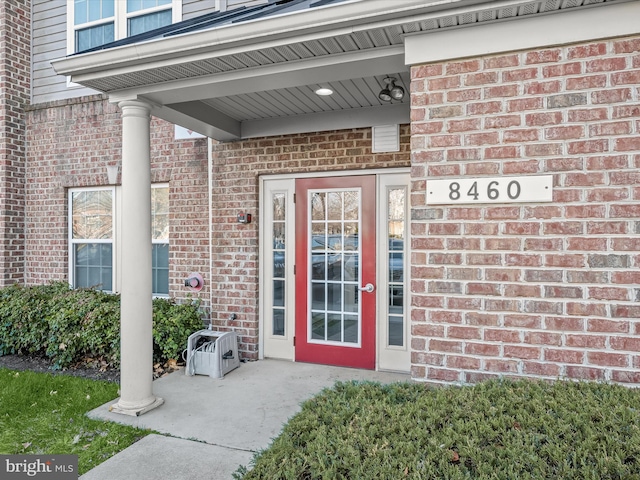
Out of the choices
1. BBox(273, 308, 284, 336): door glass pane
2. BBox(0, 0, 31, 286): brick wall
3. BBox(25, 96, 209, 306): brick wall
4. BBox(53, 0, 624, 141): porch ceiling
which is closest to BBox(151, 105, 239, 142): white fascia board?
BBox(53, 0, 624, 141): porch ceiling

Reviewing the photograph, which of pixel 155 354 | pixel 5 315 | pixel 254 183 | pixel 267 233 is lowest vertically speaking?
pixel 155 354

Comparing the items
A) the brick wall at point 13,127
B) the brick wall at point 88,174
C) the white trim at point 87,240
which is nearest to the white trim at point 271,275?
the brick wall at point 88,174

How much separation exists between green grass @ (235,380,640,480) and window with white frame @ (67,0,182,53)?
5444 mm

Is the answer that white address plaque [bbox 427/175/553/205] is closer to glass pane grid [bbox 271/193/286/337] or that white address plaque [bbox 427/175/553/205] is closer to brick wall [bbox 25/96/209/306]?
glass pane grid [bbox 271/193/286/337]

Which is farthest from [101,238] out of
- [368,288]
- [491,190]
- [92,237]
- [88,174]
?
[491,190]

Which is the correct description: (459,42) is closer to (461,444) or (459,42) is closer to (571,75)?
(571,75)

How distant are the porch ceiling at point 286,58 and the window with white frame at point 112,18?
85.6 inches

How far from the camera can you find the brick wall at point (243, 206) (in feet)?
16.3

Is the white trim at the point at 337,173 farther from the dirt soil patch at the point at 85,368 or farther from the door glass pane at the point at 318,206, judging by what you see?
the dirt soil patch at the point at 85,368

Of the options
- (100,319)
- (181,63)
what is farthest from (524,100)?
(100,319)

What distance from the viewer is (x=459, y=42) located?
254 cm

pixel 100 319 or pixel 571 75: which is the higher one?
pixel 571 75

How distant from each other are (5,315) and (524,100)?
20.7 feet

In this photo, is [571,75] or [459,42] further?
[459,42]
